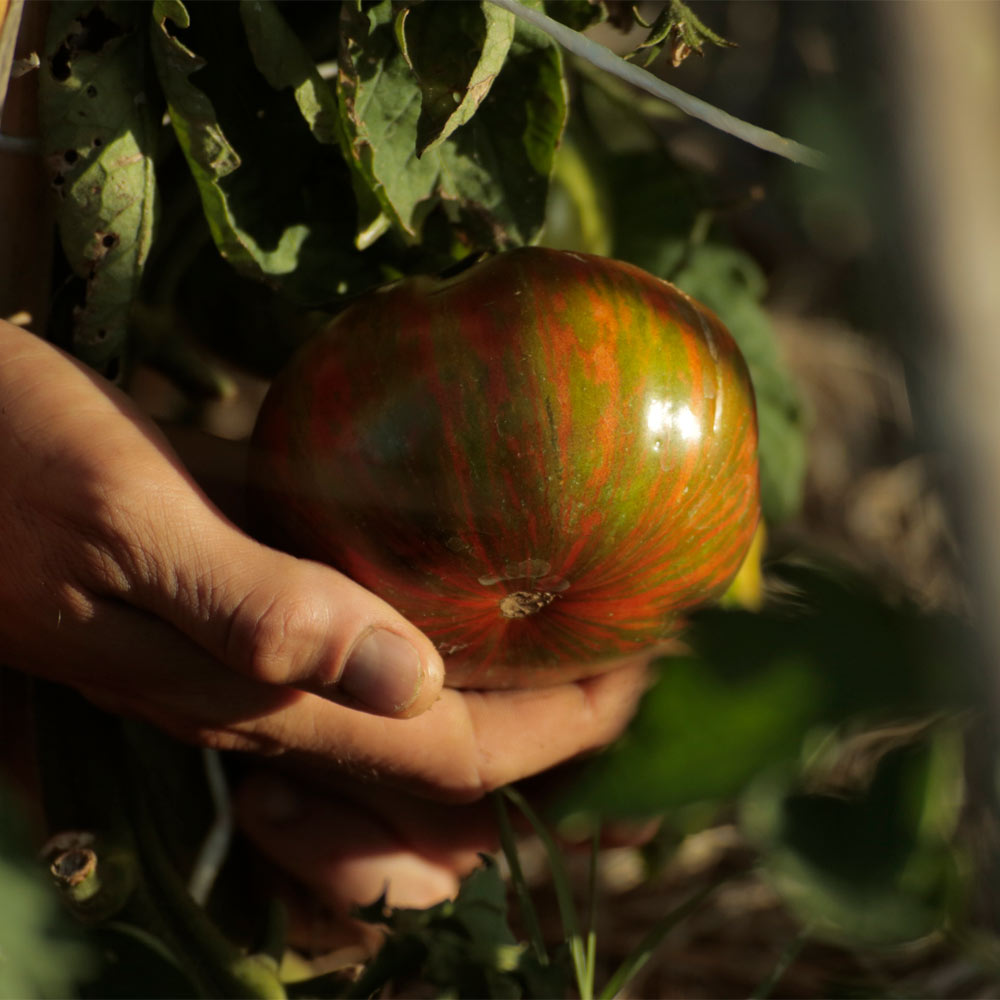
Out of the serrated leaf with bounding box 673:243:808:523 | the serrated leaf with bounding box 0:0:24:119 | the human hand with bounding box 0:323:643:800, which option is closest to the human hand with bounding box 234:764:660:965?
the human hand with bounding box 0:323:643:800

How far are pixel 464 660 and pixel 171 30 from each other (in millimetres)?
514

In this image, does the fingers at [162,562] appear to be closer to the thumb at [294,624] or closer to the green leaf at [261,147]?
the thumb at [294,624]

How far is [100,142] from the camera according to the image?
79 centimetres

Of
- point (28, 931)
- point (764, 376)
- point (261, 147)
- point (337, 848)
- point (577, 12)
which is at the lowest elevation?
point (337, 848)

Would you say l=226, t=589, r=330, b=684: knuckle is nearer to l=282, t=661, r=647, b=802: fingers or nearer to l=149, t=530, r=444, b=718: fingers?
l=149, t=530, r=444, b=718: fingers

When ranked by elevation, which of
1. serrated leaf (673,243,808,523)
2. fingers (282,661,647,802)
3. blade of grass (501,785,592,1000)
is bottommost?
blade of grass (501,785,592,1000)

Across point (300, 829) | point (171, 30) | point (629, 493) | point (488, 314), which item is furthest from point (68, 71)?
point (300, 829)

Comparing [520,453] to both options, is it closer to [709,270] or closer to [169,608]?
[169,608]

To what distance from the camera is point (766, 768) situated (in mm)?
288

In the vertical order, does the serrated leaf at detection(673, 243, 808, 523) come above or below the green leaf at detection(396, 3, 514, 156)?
below

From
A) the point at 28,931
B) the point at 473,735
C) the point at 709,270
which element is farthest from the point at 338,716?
the point at 709,270

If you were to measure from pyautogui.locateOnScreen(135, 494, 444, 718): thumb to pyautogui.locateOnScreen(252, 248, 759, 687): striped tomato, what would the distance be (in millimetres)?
68

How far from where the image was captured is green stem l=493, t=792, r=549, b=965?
2.60ft

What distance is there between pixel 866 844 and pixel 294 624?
38cm
